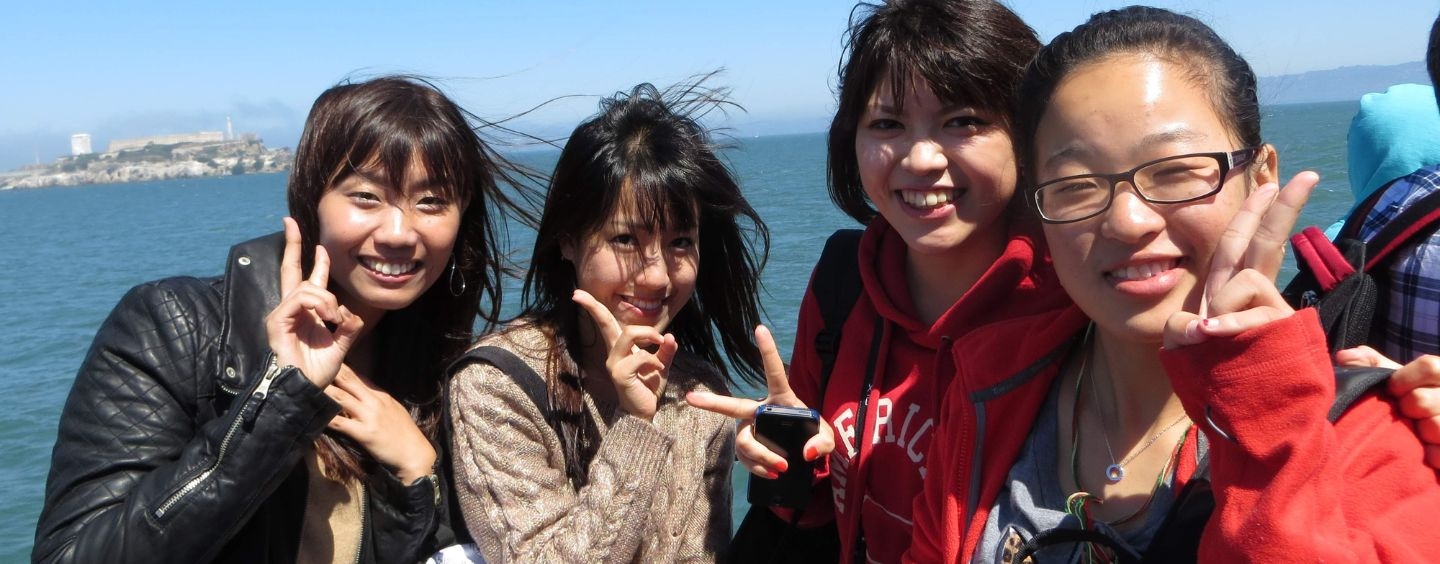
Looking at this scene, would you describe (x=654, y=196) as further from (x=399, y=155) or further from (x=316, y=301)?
(x=316, y=301)

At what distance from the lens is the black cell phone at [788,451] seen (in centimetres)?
250

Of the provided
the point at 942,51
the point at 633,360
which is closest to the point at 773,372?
the point at 633,360

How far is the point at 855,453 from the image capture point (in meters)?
2.60

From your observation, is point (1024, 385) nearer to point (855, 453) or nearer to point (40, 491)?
point (855, 453)

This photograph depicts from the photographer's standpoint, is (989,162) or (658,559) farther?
(658,559)

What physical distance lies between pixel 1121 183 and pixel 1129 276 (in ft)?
0.52

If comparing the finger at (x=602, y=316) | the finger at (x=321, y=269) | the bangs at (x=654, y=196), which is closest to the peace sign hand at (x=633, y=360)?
the finger at (x=602, y=316)

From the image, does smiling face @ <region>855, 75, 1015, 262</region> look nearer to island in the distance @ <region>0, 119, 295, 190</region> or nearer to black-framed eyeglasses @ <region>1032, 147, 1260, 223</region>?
black-framed eyeglasses @ <region>1032, 147, 1260, 223</region>

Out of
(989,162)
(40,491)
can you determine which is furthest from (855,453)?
(40,491)

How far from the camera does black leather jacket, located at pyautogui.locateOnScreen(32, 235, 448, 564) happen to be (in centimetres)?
243

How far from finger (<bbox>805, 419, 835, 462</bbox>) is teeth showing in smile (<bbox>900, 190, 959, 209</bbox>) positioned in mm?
560

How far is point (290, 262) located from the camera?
9.04 feet

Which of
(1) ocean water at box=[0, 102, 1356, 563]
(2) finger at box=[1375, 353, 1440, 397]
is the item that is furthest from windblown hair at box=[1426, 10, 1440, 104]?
(2) finger at box=[1375, 353, 1440, 397]

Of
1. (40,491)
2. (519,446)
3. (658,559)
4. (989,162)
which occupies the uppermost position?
(989,162)
